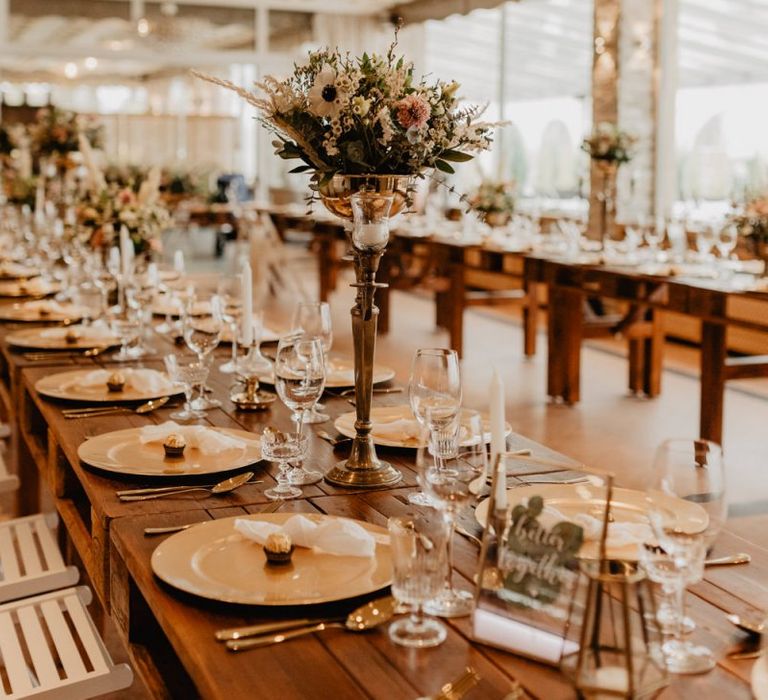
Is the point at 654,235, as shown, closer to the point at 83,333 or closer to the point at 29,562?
the point at 83,333

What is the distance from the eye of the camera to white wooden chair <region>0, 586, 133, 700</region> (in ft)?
6.50

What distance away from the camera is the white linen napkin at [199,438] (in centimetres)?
213

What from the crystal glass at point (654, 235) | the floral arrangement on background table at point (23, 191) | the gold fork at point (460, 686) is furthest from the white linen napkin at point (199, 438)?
the floral arrangement on background table at point (23, 191)

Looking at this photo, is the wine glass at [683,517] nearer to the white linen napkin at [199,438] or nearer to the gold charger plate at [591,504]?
the gold charger plate at [591,504]

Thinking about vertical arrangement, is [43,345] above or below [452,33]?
below

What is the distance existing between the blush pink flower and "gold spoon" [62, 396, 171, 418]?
1.05 metres

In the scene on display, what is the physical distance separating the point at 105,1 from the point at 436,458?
12.8 metres

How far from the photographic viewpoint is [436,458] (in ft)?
5.13

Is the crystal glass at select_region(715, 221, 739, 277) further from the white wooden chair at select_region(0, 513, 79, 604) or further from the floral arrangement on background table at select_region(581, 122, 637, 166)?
the white wooden chair at select_region(0, 513, 79, 604)

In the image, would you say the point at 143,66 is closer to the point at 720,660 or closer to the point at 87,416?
the point at 87,416

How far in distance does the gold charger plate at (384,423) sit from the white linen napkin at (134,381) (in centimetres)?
51

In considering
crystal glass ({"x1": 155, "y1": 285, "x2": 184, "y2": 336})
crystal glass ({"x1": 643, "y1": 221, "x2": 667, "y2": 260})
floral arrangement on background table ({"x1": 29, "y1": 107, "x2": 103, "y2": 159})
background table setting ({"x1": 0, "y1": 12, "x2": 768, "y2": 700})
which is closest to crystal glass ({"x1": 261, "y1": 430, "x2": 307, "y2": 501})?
background table setting ({"x1": 0, "y1": 12, "x2": 768, "y2": 700})

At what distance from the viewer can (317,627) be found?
1.37 m

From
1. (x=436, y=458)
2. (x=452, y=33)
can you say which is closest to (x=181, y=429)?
(x=436, y=458)
